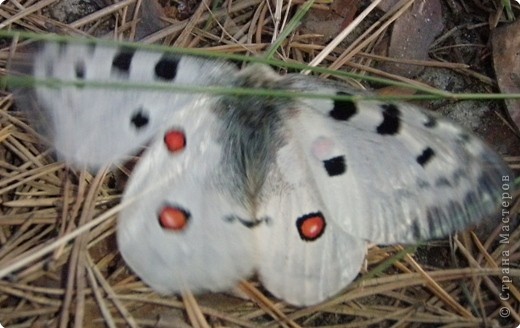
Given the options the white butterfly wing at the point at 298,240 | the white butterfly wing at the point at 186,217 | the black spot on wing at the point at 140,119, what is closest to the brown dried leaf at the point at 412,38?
the white butterfly wing at the point at 298,240

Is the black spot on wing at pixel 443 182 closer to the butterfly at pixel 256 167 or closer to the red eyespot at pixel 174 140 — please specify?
the butterfly at pixel 256 167

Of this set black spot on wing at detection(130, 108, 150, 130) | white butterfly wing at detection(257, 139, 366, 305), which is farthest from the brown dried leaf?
black spot on wing at detection(130, 108, 150, 130)

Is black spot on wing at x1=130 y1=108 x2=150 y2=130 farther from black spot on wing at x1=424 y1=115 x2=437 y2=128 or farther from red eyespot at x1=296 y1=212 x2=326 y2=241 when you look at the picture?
black spot on wing at x1=424 y1=115 x2=437 y2=128

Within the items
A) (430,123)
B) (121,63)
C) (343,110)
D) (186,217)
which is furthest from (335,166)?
(121,63)

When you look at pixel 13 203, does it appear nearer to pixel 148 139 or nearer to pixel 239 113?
pixel 148 139

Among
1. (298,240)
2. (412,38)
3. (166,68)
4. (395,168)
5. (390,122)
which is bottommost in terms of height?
(298,240)

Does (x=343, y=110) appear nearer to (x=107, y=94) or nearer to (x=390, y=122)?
→ (x=390, y=122)

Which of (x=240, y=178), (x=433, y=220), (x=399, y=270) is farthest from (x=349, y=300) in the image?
(x=240, y=178)
